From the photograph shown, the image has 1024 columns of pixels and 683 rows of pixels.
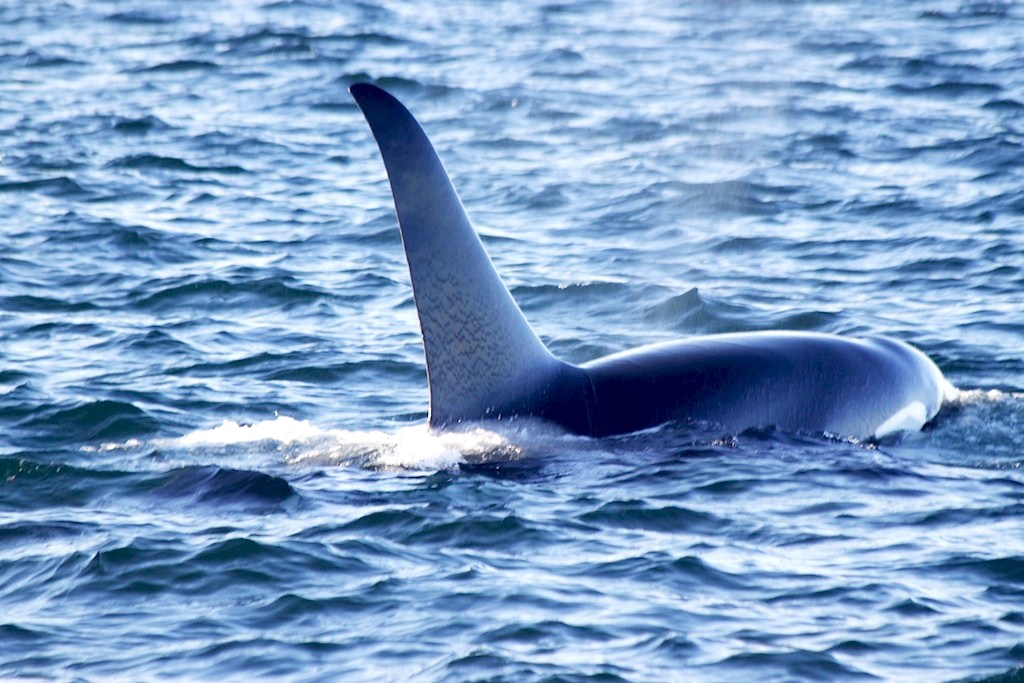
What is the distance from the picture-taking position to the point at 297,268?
1814 cm

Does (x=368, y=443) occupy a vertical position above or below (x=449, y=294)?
below

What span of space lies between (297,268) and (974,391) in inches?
303

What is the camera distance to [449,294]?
10.6m

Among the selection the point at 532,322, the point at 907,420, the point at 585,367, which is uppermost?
the point at 585,367

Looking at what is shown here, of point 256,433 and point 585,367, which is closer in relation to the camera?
point 585,367

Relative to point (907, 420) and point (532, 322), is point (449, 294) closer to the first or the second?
point (907, 420)

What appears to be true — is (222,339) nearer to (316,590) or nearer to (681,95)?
(316,590)

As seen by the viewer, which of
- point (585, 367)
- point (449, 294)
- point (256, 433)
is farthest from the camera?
point (256, 433)

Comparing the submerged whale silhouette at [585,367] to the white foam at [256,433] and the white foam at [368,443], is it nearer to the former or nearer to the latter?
the white foam at [368,443]

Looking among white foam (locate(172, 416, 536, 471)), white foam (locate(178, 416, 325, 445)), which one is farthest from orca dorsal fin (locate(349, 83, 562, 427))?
white foam (locate(178, 416, 325, 445))

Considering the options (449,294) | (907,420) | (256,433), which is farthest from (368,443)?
(907,420)

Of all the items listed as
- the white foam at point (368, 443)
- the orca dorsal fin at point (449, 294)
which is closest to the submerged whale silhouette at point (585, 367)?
the orca dorsal fin at point (449, 294)

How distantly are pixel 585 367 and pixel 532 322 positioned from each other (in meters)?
4.97

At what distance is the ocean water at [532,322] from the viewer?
29.0 ft
